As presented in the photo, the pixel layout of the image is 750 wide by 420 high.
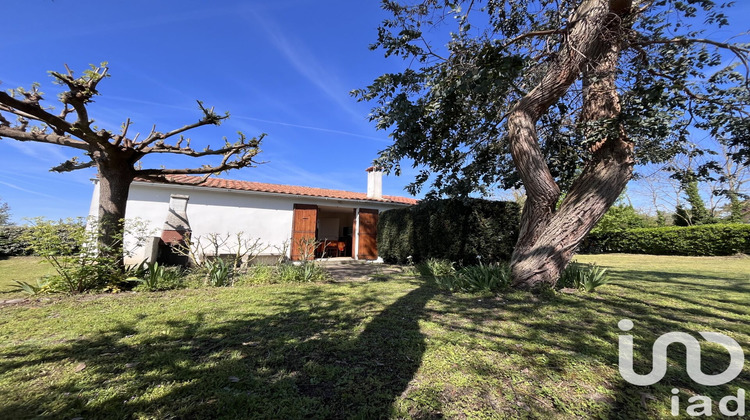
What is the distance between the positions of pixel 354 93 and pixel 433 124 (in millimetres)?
1724

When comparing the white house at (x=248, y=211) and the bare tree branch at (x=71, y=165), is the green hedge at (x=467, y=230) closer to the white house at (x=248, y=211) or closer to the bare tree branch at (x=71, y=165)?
the white house at (x=248, y=211)

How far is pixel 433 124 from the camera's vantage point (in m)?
5.80

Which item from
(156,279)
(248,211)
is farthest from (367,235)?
(156,279)

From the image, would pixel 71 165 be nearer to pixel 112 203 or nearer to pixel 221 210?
pixel 112 203

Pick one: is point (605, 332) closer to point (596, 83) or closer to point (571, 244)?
point (571, 244)

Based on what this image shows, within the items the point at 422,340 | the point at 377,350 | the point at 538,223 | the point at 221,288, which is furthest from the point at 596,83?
the point at 221,288

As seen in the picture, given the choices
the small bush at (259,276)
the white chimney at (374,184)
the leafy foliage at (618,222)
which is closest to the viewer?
the small bush at (259,276)

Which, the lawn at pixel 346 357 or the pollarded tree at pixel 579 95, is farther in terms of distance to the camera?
the pollarded tree at pixel 579 95

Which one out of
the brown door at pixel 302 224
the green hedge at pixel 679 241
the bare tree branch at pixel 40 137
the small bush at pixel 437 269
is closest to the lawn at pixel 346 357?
the small bush at pixel 437 269

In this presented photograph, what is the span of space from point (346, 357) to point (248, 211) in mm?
9875

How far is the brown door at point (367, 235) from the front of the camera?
42.5ft

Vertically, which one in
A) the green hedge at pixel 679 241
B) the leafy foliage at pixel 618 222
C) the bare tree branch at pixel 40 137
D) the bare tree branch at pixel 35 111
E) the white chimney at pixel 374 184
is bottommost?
the green hedge at pixel 679 241

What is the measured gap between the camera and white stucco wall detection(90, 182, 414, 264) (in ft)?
31.5

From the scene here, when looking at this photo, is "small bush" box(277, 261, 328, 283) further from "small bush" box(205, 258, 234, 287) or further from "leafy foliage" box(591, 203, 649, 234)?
"leafy foliage" box(591, 203, 649, 234)
